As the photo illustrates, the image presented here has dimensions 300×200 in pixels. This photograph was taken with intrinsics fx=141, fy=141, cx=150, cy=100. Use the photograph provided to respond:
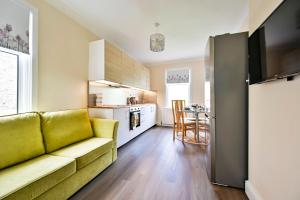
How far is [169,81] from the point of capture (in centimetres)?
542

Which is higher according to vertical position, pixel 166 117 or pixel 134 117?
pixel 134 117

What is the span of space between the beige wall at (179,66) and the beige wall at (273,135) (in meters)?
3.46

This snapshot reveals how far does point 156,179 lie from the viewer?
190 cm

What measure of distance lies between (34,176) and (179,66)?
195 inches

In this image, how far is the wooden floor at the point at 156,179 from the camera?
1590mm

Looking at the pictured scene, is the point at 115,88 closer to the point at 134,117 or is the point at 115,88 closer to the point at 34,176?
the point at 134,117

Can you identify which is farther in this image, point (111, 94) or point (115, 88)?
point (115, 88)

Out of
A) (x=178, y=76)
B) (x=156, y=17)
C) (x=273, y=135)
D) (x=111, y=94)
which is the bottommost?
(x=273, y=135)

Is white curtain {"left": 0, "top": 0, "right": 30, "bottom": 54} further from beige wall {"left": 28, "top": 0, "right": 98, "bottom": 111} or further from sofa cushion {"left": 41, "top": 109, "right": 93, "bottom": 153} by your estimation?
sofa cushion {"left": 41, "top": 109, "right": 93, "bottom": 153}

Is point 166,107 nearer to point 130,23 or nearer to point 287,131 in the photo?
point 130,23

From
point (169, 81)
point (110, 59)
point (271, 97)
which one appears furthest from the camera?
point (169, 81)

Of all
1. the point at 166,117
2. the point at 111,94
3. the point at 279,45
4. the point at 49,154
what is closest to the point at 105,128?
the point at 49,154

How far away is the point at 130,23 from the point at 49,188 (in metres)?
2.71

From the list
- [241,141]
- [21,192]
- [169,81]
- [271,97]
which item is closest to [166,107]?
[169,81]
